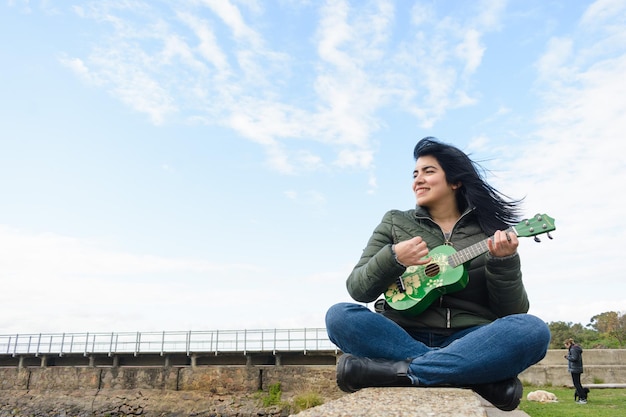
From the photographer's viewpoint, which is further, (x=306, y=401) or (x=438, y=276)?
(x=306, y=401)

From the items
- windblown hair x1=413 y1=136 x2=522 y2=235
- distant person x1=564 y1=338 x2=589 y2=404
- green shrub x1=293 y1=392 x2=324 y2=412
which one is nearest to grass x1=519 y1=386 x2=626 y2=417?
distant person x1=564 y1=338 x2=589 y2=404

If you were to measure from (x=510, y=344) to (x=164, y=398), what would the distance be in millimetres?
21605

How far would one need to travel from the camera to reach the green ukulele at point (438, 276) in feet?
7.24

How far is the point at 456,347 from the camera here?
1957 mm

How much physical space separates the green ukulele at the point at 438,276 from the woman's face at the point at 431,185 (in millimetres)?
329

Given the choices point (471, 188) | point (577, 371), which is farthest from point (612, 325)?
point (471, 188)

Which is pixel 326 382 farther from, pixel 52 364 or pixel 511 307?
pixel 511 307

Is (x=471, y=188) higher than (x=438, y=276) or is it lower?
higher

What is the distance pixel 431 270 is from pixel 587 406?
27.7 feet

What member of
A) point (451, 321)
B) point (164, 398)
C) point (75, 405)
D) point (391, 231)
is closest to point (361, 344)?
point (451, 321)

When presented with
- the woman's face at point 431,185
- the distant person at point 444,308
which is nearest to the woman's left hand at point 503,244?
the distant person at point 444,308

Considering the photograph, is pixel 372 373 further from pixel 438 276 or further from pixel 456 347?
pixel 438 276

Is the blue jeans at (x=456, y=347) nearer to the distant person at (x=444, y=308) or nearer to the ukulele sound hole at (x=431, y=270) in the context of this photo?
the distant person at (x=444, y=308)

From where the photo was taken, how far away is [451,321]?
2.27 metres
